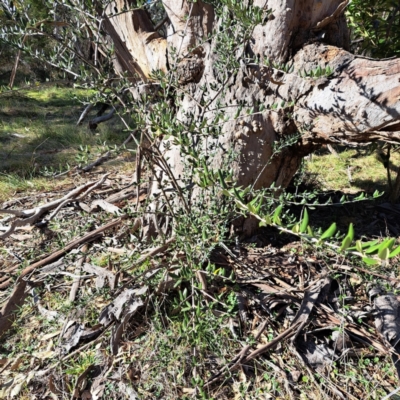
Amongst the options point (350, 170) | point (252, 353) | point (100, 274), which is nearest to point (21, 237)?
point (100, 274)

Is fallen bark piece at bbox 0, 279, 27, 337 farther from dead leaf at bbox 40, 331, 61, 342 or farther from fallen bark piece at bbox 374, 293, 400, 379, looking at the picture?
fallen bark piece at bbox 374, 293, 400, 379

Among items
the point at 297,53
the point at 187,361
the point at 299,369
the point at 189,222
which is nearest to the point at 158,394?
the point at 187,361

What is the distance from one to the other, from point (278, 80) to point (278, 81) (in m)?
0.01

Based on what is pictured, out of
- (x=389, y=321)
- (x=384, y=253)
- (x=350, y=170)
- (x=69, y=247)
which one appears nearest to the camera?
(x=384, y=253)

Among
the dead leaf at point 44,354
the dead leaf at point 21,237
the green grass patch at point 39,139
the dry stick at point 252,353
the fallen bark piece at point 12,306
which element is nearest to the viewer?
the dry stick at point 252,353

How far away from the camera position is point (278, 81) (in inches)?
71.1

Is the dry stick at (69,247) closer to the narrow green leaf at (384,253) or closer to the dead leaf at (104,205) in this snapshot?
the dead leaf at (104,205)

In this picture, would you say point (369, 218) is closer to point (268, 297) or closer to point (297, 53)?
point (268, 297)

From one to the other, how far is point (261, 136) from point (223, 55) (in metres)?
0.54

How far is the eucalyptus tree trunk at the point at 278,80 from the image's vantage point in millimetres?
1516

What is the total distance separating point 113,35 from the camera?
219cm

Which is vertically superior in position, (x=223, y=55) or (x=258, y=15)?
(x=258, y=15)

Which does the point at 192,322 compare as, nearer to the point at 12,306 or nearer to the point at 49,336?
the point at 49,336

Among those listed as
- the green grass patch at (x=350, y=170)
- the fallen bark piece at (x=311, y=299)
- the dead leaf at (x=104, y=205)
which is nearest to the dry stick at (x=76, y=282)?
the dead leaf at (x=104, y=205)
